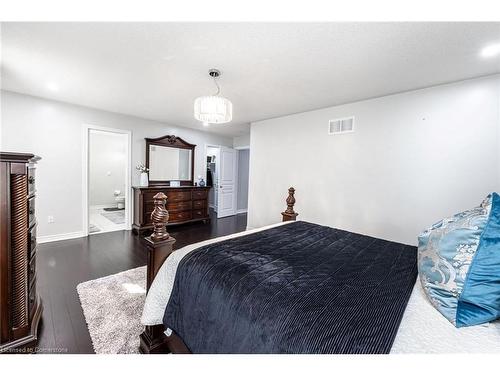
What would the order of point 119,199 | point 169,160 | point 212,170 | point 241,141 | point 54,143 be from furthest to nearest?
point 119,199 < point 212,170 < point 241,141 < point 169,160 < point 54,143

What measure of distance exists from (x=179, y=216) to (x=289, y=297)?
4.34 meters

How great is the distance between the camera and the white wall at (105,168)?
680 centimetres

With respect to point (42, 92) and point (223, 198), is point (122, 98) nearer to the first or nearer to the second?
point (42, 92)

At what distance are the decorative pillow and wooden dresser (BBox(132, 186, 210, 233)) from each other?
4.38 meters

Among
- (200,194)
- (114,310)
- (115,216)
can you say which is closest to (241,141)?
(200,194)

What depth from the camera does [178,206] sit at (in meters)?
4.94

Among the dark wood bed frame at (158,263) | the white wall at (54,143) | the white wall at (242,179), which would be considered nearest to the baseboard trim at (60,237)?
the white wall at (54,143)

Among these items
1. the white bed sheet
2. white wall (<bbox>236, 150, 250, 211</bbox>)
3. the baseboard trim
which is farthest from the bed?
white wall (<bbox>236, 150, 250, 211</bbox>)

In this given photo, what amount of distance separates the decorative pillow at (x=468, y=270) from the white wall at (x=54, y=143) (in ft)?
16.2

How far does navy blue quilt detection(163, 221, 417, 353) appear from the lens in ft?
2.77

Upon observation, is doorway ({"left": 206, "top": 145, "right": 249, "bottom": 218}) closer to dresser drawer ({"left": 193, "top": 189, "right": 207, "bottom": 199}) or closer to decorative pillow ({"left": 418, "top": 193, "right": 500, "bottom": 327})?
dresser drawer ({"left": 193, "top": 189, "right": 207, "bottom": 199})

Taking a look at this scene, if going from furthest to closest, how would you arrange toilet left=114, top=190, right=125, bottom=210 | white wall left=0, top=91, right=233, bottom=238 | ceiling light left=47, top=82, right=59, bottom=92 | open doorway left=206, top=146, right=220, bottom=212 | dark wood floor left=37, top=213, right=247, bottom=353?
toilet left=114, top=190, right=125, bottom=210 < open doorway left=206, top=146, right=220, bottom=212 < white wall left=0, top=91, right=233, bottom=238 < ceiling light left=47, top=82, right=59, bottom=92 < dark wood floor left=37, top=213, right=247, bottom=353

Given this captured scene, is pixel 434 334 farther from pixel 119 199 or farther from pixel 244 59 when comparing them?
pixel 119 199
